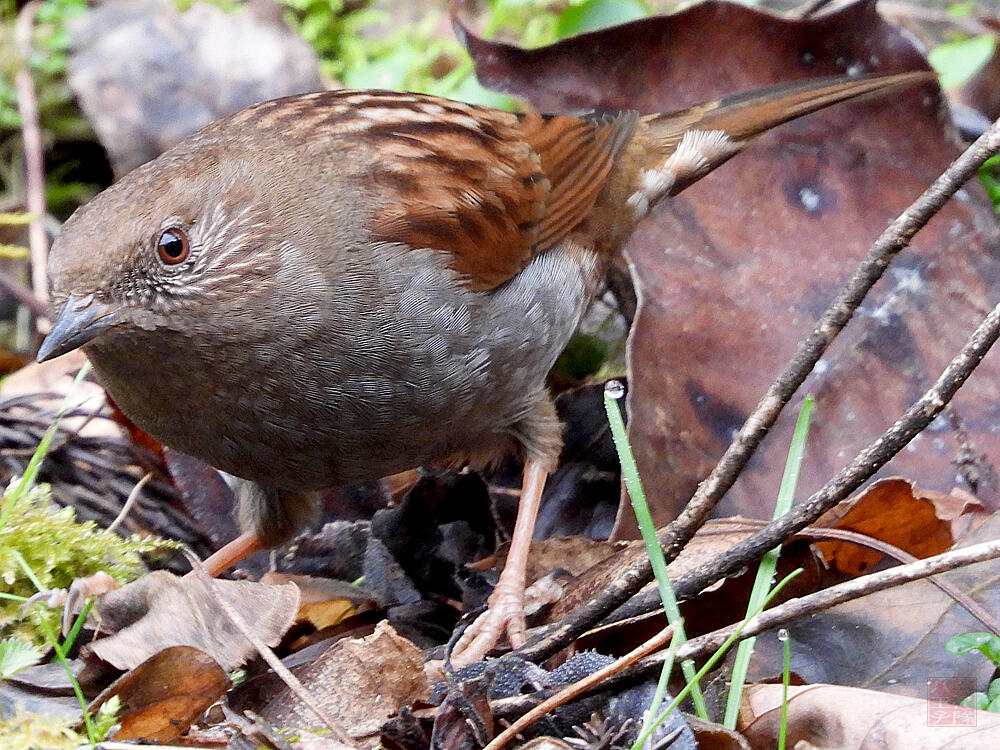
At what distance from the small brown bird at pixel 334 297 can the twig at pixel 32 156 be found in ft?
5.92

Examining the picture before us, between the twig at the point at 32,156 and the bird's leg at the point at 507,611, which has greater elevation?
the twig at the point at 32,156

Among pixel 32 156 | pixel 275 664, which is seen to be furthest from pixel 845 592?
pixel 32 156

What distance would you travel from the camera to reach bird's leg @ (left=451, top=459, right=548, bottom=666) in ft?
10.5

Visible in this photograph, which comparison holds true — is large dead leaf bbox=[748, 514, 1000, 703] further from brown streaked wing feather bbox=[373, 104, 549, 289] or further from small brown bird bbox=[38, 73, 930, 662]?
brown streaked wing feather bbox=[373, 104, 549, 289]

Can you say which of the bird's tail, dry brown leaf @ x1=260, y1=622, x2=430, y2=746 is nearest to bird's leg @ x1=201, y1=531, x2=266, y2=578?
dry brown leaf @ x1=260, y1=622, x2=430, y2=746

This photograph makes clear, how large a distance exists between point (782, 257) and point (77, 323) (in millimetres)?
2362

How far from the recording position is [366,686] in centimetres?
279

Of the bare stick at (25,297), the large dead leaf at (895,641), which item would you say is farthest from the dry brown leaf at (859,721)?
the bare stick at (25,297)

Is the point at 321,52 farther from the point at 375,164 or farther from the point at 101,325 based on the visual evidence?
the point at 101,325

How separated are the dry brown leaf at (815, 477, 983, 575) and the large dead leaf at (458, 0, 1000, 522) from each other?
20.6 inches

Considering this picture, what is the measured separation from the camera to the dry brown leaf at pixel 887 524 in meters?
3.05

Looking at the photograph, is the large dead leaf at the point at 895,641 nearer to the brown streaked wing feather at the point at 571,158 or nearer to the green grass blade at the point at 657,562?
the green grass blade at the point at 657,562

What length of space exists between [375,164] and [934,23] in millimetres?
4003

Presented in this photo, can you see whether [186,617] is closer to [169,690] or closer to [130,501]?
[169,690]
